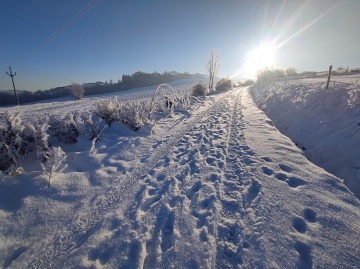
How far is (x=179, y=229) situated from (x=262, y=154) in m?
3.09

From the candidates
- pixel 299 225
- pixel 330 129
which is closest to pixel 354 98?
pixel 330 129

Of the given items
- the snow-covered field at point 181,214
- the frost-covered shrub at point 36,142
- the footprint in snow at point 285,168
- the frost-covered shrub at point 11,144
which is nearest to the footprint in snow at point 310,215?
the snow-covered field at point 181,214

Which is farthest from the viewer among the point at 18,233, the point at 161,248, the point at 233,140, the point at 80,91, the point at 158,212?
the point at 80,91

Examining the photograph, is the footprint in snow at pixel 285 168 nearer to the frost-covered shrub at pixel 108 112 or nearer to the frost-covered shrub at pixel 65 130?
the frost-covered shrub at pixel 65 130

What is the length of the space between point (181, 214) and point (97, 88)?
92.4 meters

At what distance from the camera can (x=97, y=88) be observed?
279 feet

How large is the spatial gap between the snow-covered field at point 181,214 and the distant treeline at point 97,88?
81359 mm

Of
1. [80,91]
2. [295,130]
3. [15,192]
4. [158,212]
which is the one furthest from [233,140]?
[80,91]

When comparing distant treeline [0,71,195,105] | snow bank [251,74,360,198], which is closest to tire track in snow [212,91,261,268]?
snow bank [251,74,360,198]

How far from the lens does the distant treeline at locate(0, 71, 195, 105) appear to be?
231ft

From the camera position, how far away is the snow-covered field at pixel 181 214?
2131mm

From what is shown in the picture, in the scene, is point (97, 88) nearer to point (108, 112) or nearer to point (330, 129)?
point (108, 112)

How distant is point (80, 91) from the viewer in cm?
5266

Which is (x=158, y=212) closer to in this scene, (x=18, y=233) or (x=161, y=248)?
(x=161, y=248)
